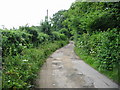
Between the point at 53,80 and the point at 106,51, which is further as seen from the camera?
the point at 106,51

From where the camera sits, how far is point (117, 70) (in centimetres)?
464

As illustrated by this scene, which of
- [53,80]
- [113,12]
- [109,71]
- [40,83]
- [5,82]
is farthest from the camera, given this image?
[113,12]

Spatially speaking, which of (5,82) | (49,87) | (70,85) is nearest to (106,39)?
(70,85)

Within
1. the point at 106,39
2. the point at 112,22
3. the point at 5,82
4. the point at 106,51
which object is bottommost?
the point at 5,82

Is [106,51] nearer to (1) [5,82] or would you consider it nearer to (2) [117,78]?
(2) [117,78]

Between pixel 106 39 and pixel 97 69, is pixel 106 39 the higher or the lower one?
the higher one

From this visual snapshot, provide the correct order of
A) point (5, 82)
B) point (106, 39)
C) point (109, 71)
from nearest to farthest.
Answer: point (5, 82), point (109, 71), point (106, 39)

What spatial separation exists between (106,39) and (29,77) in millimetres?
3938

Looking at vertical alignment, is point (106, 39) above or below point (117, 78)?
above

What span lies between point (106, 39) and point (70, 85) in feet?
9.63

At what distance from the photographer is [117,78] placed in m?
4.30

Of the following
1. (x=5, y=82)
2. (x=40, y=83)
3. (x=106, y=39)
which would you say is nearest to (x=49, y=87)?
(x=40, y=83)

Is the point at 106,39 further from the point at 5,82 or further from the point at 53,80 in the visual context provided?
the point at 5,82

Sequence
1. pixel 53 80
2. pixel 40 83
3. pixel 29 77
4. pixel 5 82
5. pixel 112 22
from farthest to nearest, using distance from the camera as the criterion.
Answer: pixel 112 22
pixel 53 80
pixel 40 83
pixel 29 77
pixel 5 82
